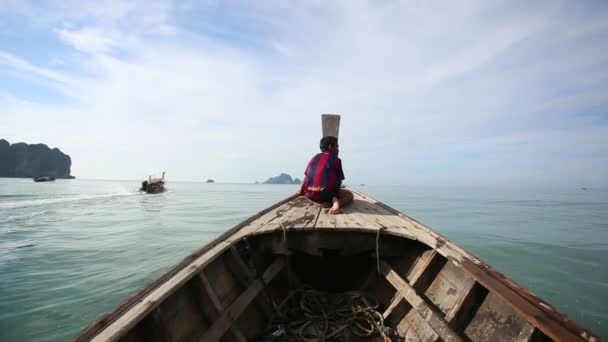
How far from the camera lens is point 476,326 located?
2.70 m

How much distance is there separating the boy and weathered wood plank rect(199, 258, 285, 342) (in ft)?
5.72

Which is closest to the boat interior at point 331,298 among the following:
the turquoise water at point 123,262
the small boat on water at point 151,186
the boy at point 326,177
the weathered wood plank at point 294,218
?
the weathered wood plank at point 294,218

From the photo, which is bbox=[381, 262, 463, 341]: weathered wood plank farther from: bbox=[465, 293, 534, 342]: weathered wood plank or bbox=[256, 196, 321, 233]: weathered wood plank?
bbox=[256, 196, 321, 233]: weathered wood plank

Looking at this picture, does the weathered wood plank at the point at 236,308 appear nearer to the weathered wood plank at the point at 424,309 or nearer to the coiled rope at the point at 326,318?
the coiled rope at the point at 326,318

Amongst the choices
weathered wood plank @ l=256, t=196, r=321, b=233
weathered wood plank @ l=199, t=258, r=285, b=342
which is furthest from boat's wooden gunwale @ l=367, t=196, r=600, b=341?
weathered wood plank @ l=199, t=258, r=285, b=342

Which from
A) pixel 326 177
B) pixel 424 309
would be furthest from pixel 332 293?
pixel 326 177

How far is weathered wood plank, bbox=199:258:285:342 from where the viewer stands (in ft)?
8.71

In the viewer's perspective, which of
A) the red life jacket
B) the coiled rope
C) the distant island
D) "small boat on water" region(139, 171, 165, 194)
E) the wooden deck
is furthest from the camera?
the distant island

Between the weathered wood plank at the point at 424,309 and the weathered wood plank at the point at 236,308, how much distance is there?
1.55 meters

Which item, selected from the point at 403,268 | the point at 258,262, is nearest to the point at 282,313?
the point at 258,262

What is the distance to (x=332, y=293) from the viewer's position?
4.07m

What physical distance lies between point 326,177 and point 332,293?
1998 millimetres

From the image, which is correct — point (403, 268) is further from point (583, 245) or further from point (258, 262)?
point (583, 245)

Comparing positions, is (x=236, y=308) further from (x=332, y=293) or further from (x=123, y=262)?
(x=123, y=262)
